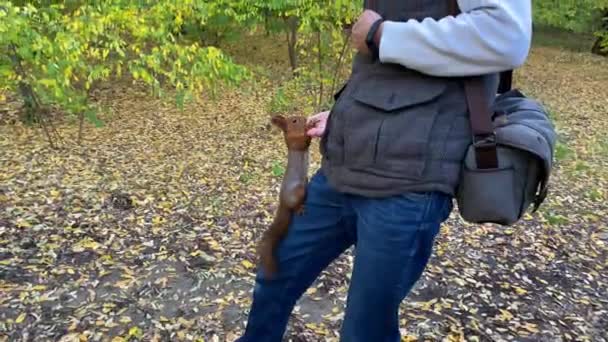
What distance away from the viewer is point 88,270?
3.05 metres

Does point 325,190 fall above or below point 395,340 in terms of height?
above

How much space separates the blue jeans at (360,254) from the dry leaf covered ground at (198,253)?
0.93 m

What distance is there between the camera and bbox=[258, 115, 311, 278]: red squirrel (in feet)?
5.09

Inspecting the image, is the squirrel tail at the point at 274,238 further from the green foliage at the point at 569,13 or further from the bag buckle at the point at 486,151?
the green foliage at the point at 569,13

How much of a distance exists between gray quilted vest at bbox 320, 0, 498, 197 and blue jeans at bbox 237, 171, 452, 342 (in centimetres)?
4

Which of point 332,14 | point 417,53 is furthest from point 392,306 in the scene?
point 332,14

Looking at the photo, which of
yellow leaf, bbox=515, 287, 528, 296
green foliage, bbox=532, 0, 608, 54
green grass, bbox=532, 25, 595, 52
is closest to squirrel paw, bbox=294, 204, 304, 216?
yellow leaf, bbox=515, 287, 528, 296

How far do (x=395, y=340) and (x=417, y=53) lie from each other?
2.47 feet

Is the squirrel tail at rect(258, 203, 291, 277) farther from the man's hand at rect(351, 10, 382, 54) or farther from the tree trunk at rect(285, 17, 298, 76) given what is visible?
the tree trunk at rect(285, 17, 298, 76)

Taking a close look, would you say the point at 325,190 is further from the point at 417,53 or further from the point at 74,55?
the point at 74,55

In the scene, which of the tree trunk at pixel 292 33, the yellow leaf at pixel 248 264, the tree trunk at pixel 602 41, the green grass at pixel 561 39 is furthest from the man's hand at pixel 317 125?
the green grass at pixel 561 39

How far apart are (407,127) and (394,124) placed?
0.03 m

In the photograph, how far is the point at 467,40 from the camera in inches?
45.5

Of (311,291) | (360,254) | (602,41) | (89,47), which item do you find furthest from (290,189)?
(602,41)
